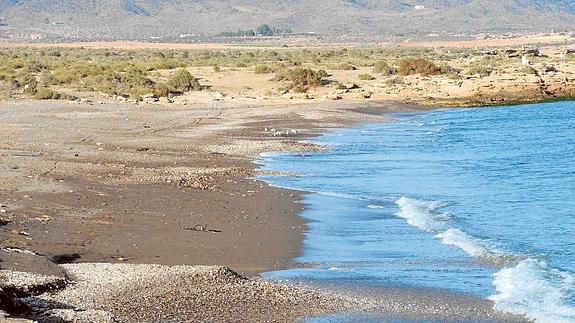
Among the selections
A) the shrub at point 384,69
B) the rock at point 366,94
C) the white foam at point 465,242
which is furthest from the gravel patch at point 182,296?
the shrub at point 384,69

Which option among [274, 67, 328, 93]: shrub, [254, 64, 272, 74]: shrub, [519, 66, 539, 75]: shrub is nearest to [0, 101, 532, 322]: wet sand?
[274, 67, 328, 93]: shrub

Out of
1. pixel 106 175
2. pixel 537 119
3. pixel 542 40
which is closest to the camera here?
pixel 106 175

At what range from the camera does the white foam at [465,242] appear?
490 inches

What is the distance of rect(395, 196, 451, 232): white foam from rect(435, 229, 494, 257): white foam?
515mm

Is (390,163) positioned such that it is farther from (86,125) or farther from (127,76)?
(127,76)

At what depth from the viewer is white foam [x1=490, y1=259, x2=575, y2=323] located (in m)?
9.40

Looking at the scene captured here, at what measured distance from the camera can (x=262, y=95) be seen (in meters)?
42.4

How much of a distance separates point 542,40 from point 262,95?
78.2 metres

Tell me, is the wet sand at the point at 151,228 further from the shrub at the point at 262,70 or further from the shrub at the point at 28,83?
the shrub at the point at 262,70

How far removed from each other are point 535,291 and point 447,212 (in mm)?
5489

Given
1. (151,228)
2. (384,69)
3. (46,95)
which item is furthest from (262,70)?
(151,228)

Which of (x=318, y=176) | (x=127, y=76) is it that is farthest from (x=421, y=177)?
(x=127, y=76)

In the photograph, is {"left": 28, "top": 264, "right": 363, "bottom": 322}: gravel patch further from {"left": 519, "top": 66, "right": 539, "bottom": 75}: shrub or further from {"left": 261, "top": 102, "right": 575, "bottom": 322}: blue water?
{"left": 519, "top": 66, "right": 539, "bottom": 75}: shrub

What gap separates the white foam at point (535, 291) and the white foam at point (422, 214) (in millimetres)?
2871
